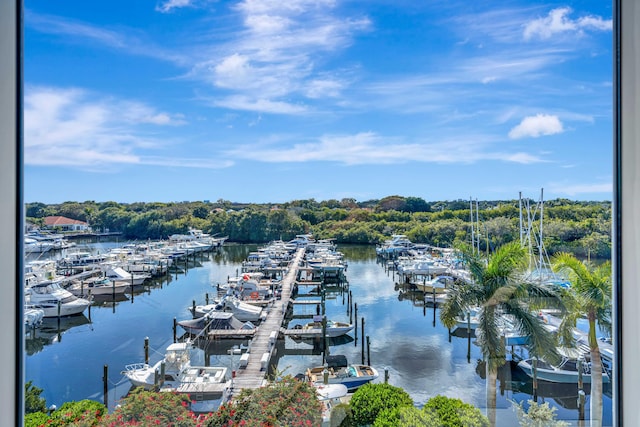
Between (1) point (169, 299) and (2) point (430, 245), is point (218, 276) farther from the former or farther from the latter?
(2) point (430, 245)

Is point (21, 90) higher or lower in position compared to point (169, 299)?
higher

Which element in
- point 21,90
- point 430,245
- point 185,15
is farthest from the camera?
point 430,245

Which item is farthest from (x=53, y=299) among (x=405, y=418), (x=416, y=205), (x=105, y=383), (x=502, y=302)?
(x=502, y=302)

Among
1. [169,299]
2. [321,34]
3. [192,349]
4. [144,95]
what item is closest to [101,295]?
[169,299]

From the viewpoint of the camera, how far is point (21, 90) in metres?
1.41

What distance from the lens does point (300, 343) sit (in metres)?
2.28

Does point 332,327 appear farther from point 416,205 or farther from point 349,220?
point 416,205

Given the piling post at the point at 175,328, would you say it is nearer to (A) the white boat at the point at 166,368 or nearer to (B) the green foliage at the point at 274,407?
(A) the white boat at the point at 166,368

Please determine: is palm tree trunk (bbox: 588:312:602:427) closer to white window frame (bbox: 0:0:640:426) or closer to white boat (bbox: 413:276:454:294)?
white window frame (bbox: 0:0:640:426)

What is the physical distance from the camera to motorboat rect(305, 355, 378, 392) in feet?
6.88

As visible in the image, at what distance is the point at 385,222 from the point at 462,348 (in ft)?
2.43

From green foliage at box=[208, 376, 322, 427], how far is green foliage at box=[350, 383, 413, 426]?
175 millimetres

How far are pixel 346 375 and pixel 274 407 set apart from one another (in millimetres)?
423

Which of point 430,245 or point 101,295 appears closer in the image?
point 101,295
